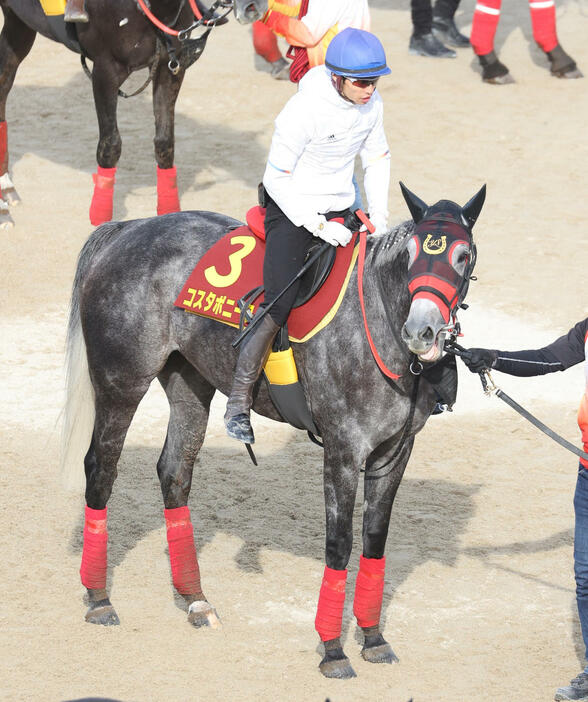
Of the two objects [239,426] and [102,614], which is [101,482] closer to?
[102,614]

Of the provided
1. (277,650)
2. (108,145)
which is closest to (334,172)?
(277,650)

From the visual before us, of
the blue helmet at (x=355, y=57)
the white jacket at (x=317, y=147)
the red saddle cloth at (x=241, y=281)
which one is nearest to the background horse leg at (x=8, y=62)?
the red saddle cloth at (x=241, y=281)

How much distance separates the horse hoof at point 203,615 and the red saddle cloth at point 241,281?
1.58 meters

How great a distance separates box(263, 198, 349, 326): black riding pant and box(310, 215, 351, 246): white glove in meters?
0.13

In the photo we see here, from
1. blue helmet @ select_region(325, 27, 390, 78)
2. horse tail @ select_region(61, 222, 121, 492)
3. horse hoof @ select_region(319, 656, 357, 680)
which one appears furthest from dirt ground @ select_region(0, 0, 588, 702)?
blue helmet @ select_region(325, 27, 390, 78)

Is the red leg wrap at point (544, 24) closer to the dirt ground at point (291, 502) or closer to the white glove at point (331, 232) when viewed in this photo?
the dirt ground at point (291, 502)

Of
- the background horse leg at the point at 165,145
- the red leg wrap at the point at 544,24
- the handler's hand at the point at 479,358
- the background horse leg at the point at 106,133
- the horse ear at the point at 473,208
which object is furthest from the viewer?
the red leg wrap at the point at 544,24

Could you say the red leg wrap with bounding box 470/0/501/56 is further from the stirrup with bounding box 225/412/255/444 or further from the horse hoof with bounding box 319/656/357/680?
the horse hoof with bounding box 319/656/357/680

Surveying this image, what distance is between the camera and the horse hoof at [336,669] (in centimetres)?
630

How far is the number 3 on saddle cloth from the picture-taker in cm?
613

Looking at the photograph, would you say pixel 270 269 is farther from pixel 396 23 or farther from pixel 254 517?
pixel 396 23

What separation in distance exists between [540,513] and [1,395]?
4.11 m

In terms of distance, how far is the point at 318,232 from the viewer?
603 cm

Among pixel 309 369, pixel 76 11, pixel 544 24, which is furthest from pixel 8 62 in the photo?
pixel 309 369
